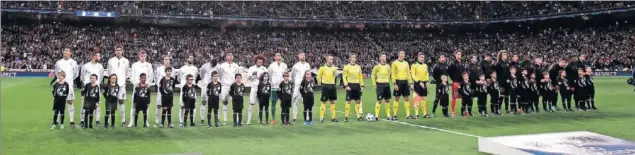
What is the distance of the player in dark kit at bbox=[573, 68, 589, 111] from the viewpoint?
18.8 m

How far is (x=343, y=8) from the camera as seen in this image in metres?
62.6

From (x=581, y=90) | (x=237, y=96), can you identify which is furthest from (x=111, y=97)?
(x=581, y=90)

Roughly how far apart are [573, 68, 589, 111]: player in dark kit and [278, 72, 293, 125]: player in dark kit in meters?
9.42

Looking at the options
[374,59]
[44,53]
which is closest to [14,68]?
[44,53]

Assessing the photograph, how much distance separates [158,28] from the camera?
58.9 metres

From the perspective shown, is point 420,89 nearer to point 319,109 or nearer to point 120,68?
point 319,109

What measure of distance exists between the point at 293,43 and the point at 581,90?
42.6m


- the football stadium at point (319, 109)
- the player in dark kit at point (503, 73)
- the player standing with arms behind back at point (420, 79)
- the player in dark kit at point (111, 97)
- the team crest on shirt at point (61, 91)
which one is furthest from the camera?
the player in dark kit at point (503, 73)

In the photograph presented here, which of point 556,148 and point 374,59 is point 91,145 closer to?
point 556,148

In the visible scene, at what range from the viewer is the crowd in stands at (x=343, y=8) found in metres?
56.4

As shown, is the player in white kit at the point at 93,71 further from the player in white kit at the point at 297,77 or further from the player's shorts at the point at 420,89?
the player's shorts at the point at 420,89

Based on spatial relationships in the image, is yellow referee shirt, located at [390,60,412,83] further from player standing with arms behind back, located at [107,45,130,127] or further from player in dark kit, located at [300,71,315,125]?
player standing with arms behind back, located at [107,45,130,127]

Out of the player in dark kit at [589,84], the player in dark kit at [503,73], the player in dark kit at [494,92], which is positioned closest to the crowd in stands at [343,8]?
the player in dark kit at [589,84]

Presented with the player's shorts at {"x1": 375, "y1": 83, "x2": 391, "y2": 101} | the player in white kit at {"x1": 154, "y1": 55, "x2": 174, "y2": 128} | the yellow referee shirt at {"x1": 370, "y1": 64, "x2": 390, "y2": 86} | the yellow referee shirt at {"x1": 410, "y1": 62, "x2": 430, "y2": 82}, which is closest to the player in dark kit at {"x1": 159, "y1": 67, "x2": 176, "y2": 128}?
the player in white kit at {"x1": 154, "y1": 55, "x2": 174, "y2": 128}
